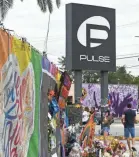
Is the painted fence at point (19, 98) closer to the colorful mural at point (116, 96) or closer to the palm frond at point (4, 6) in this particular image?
the palm frond at point (4, 6)

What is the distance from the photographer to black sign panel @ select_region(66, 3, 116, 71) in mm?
19781

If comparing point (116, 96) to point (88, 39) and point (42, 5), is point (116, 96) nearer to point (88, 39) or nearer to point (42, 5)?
point (88, 39)

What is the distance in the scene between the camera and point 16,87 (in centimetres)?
483

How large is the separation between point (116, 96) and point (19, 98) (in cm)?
4633

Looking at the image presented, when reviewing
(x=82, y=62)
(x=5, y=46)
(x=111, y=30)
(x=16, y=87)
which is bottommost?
(x=16, y=87)

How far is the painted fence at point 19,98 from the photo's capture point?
4.36 m

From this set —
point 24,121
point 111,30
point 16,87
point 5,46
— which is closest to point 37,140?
point 24,121

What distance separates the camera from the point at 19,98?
4965 millimetres

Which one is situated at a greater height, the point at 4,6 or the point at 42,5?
the point at 42,5

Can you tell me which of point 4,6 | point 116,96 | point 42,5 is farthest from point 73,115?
point 116,96

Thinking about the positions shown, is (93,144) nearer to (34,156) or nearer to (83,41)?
(34,156)

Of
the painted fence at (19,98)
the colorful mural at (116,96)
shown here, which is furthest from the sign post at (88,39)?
the colorful mural at (116,96)

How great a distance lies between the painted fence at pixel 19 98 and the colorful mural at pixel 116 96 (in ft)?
135

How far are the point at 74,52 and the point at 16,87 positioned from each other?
15.1 meters
